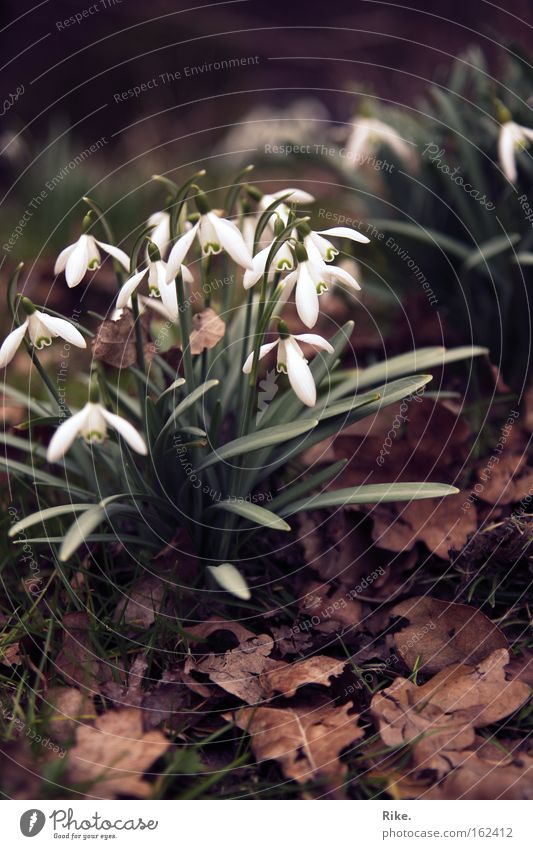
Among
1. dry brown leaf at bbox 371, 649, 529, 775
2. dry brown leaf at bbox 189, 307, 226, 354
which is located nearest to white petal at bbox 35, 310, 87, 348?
dry brown leaf at bbox 189, 307, 226, 354

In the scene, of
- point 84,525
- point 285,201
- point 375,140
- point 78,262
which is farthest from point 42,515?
point 375,140

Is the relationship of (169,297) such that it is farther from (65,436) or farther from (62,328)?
(65,436)

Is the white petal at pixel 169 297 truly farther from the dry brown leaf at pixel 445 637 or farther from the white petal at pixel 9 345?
the dry brown leaf at pixel 445 637

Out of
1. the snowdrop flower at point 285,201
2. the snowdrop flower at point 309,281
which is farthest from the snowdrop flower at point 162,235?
the snowdrop flower at point 309,281

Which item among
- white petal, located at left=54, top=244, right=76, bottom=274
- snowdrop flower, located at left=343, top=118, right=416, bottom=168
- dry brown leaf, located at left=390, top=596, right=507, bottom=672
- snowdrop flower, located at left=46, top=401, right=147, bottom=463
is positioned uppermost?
snowdrop flower, located at left=343, top=118, right=416, bottom=168

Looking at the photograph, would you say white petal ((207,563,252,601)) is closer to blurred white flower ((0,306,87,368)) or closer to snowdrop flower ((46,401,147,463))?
snowdrop flower ((46,401,147,463))
